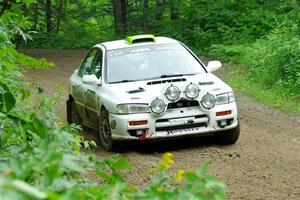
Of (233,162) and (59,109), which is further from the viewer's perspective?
(59,109)

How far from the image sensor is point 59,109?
14312 mm

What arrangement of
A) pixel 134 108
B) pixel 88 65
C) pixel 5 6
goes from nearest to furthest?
pixel 5 6 → pixel 134 108 → pixel 88 65

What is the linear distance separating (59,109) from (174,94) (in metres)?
5.51

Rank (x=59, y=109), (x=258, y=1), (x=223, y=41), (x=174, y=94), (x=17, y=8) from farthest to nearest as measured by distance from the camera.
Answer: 1. (x=258, y=1)
2. (x=223, y=41)
3. (x=59, y=109)
4. (x=174, y=94)
5. (x=17, y=8)

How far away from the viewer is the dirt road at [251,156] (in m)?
7.64

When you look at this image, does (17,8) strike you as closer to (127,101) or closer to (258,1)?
(127,101)

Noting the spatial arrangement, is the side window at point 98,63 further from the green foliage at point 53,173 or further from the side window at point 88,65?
the green foliage at point 53,173

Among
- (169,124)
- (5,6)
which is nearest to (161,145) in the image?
(169,124)

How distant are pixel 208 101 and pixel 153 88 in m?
0.82

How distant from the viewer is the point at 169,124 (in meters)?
9.37

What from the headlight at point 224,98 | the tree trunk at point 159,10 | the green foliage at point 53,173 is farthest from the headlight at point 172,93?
the tree trunk at point 159,10

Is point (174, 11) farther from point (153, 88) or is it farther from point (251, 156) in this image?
point (251, 156)

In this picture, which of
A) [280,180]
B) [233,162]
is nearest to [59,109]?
[233,162]

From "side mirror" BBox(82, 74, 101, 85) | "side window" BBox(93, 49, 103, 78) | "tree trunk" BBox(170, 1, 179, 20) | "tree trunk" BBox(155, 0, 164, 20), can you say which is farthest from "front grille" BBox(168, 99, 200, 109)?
"tree trunk" BBox(155, 0, 164, 20)
